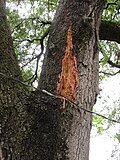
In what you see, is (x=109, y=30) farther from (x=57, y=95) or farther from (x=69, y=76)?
(x=57, y=95)

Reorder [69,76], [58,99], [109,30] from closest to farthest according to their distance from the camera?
[58,99] → [69,76] → [109,30]

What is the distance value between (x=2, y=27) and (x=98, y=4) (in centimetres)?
79

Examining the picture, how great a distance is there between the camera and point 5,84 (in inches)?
74.2

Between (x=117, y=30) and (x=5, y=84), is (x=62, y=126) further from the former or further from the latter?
(x=117, y=30)

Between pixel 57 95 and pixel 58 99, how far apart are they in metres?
0.03

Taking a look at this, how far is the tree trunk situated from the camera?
1.81 metres

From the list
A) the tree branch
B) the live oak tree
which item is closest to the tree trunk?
the live oak tree

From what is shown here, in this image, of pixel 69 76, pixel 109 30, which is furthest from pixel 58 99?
pixel 109 30

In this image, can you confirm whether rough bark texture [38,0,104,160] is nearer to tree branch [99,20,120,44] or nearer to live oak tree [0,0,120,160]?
live oak tree [0,0,120,160]

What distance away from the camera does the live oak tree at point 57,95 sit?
1.80 meters

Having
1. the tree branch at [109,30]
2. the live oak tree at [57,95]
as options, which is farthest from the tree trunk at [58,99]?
the tree branch at [109,30]

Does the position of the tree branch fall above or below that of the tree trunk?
above

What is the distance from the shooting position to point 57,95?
6.47ft

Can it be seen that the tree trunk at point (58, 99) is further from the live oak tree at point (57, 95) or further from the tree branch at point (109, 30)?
the tree branch at point (109, 30)
